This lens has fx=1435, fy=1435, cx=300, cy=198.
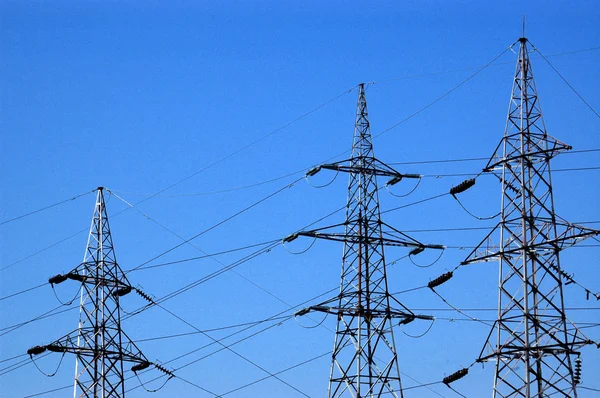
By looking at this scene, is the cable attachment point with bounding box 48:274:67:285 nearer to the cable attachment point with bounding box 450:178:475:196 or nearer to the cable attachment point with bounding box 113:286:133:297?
the cable attachment point with bounding box 113:286:133:297

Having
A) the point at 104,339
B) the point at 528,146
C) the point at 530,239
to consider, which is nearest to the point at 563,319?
the point at 530,239

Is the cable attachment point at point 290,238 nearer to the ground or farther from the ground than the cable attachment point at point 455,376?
farther from the ground

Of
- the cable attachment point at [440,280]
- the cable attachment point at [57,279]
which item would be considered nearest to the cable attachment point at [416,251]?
the cable attachment point at [440,280]

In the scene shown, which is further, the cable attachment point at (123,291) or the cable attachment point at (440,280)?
the cable attachment point at (123,291)

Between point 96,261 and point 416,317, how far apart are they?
1782 centimetres

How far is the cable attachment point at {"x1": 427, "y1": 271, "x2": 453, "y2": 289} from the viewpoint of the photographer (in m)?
64.5

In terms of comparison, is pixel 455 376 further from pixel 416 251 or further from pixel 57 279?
pixel 57 279

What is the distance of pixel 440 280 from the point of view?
64875 millimetres

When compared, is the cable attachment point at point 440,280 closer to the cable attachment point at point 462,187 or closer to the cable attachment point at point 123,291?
the cable attachment point at point 462,187

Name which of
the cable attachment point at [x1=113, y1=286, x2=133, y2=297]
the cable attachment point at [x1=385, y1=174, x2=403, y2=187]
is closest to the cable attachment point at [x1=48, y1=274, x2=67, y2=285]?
the cable attachment point at [x1=113, y1=286, x2=133, y2=297]

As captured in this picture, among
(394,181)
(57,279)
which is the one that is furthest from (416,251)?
(57,279)

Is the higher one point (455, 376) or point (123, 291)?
point (123, 291)

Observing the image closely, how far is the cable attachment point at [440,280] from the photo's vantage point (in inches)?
2539

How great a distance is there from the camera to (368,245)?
66250 mm
